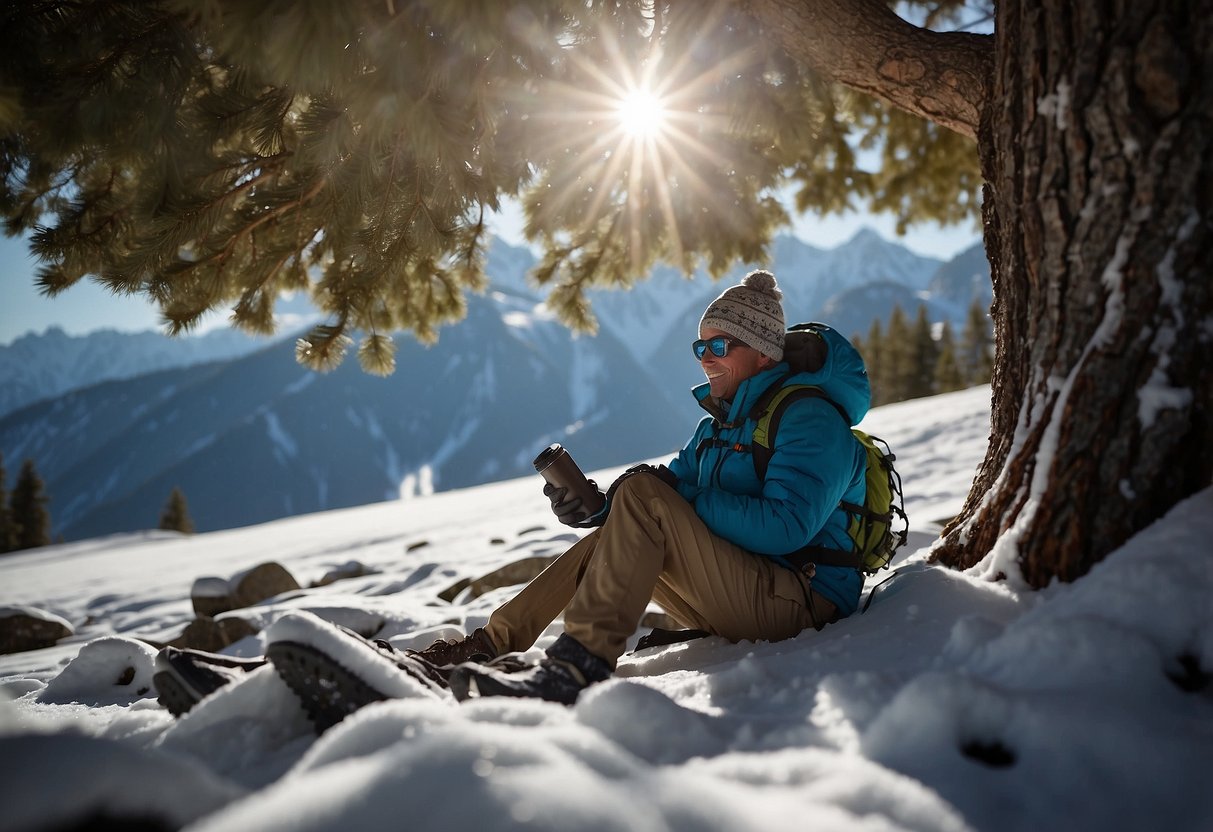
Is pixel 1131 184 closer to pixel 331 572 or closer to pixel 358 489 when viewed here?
pixel 331 572

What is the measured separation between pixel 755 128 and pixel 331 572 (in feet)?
23.5

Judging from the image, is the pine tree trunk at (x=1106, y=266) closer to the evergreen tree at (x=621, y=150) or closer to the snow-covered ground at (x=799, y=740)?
the evergreen tree at (x=621, y=150)

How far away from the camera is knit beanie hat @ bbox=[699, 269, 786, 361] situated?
2850mm

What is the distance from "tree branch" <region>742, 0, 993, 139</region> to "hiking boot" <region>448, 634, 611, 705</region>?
271 centimetres

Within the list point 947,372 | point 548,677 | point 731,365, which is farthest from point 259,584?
point 947,372

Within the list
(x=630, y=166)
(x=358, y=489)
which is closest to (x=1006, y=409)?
(x=630, y=166)

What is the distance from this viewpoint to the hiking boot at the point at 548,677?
6.41ft

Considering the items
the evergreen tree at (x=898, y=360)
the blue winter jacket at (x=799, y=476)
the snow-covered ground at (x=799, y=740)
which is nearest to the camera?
the snow-covered ground at (x=799, y=740)

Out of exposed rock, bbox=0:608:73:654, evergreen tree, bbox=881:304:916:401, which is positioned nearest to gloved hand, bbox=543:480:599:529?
exposed rock, bbox=0:608:73:654

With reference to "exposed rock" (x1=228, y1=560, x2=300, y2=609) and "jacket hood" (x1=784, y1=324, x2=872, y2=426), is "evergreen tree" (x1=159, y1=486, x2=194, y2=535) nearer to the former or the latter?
"exposed rock" (x1=228, y1=560, x2=300, y2=609)

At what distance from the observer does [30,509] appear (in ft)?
114

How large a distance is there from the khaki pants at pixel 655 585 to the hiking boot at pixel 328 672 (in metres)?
0.69

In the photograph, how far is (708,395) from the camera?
308 centimetres

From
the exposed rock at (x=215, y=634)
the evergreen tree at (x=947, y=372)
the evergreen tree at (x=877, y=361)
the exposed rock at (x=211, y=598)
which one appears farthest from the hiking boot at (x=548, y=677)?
the evergreen tree at (x=877, y=361)
